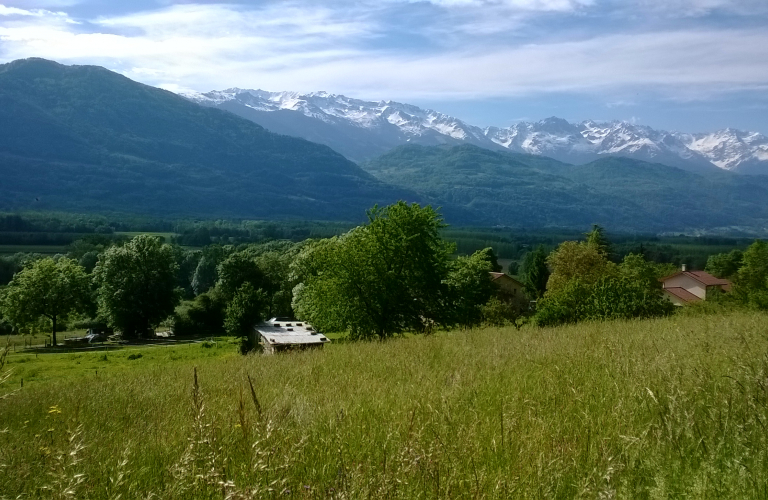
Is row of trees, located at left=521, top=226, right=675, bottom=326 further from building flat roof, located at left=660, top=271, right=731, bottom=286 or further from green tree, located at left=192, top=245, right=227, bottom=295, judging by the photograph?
green tree, located at left=192, top=245, right=227, bottom=295

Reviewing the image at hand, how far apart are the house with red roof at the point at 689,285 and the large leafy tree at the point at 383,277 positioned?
1781 inches

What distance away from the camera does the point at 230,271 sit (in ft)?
251

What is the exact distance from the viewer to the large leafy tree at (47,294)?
6125 centimetres

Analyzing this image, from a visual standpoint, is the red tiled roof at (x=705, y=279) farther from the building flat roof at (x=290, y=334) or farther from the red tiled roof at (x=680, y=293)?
the building flat roof at (x=290, y=334)

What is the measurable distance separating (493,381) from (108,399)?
467cm

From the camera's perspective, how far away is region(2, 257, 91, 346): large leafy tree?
201ft

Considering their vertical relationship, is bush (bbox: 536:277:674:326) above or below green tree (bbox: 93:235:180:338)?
above

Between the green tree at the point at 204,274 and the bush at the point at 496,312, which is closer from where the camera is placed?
the bush at the point at 496,312

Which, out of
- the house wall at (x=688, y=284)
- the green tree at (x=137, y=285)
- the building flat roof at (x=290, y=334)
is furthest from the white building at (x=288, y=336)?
the house wall at (x=688, y=284)

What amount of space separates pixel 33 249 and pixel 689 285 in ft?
448

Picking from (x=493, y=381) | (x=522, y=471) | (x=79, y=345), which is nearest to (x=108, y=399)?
(x=493, y=381)

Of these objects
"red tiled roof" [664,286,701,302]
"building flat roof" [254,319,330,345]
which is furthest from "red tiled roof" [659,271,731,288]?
"building flat roof" [254,319,330,345]

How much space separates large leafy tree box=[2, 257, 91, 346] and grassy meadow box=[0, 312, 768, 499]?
6388 centimetres

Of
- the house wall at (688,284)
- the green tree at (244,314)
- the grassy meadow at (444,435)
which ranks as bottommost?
the green tree at (244,314)
